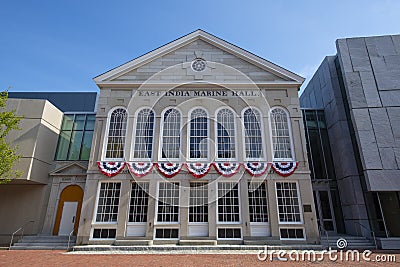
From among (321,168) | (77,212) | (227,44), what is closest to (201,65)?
(227,44)

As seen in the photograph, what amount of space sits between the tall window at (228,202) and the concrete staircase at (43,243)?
787 centimetres

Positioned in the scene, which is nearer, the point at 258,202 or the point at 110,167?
the point at 258,202

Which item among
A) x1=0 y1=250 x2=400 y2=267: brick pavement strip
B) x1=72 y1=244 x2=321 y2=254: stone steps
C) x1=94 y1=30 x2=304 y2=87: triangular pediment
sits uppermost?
x1=94 y1=30 x2=304 y2=87: triangular pediment

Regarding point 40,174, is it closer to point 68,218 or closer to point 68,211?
point 68,211

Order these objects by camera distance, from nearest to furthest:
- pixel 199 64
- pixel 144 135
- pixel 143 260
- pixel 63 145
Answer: pixel 143 260 < pixel 144 135 < pixel 199 64 < pixel 63 145

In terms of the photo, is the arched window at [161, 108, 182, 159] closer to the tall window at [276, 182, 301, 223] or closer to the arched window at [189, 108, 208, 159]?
the arched window at [189, 108, 208, 159]

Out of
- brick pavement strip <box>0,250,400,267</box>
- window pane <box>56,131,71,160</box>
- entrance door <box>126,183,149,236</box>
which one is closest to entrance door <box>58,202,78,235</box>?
window pane <box>56,131,71,160</box>

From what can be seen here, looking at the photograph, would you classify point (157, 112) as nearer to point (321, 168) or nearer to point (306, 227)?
point (306, 227)

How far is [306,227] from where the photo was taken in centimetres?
1191

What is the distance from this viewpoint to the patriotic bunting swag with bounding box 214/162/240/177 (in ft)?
41.4

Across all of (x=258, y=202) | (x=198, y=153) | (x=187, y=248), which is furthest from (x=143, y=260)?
(x=258, y=202)

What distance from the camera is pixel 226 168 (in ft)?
41.9

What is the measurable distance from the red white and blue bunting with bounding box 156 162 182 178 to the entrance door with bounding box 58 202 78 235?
6168 mm

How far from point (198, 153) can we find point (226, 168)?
5.98 feet
